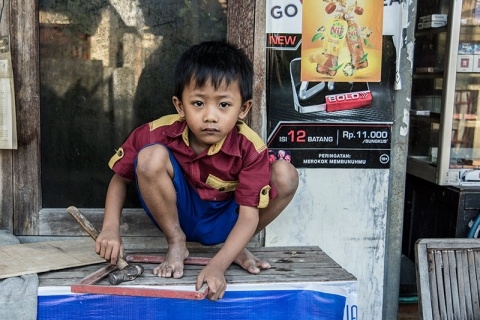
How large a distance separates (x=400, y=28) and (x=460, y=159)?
1179mm

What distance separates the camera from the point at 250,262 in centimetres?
268

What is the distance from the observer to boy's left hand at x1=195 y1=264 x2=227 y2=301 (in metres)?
2.35

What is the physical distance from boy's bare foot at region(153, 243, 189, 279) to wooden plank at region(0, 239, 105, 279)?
0.33m

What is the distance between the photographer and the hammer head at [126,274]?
8.01 ft

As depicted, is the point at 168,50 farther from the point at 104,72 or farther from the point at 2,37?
the point at 2,37

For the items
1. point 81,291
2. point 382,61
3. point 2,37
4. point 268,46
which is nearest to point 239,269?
point 81,291

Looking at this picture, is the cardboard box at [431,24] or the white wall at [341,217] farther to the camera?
the cardboard box at [431,24]

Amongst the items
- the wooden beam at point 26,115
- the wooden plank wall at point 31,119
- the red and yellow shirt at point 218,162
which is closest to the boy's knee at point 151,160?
the red and yellow shirt at point 218,162

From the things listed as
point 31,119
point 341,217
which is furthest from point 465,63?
point 31,119

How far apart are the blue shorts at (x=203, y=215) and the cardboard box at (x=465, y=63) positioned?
193cm

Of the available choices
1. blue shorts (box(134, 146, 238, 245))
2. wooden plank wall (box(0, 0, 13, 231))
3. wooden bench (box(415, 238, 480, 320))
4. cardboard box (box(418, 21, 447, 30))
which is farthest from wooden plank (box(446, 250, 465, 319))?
wooden plank wall (box(0, 0, 13, 231))

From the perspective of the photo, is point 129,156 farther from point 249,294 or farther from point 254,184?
point 249,294

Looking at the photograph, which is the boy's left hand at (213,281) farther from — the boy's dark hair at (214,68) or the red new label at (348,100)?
the red new label at (348,100)

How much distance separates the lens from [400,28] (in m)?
3.20
